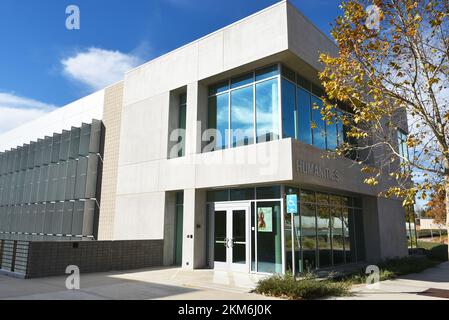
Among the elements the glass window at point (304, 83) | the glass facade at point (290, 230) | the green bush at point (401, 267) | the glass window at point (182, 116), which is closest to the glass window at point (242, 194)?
the glass facade at point (290, 230)

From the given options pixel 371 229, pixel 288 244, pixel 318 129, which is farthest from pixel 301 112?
pixel 371 229

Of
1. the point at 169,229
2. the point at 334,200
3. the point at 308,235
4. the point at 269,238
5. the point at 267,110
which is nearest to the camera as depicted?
the point at 269,238

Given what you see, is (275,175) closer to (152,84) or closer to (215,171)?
(215,171)

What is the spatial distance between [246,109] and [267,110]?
44.2 inches

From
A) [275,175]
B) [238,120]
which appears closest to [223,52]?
[238,120]

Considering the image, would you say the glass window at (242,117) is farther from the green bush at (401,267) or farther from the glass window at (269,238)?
the green bush at (401,267)

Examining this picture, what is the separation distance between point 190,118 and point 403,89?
379 inches

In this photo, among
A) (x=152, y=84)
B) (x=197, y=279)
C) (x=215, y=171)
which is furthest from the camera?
(x=152, y=84)

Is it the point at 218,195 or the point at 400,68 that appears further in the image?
the point at 218,195

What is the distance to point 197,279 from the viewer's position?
1273 cm

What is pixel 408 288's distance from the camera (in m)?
12.1

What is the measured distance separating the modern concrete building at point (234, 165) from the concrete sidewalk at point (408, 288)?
2991 millimetres

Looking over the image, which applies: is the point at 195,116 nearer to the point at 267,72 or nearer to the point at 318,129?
the point at 267,72

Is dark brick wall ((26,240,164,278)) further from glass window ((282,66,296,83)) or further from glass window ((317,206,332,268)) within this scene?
glass window ((282,66,296,83))
